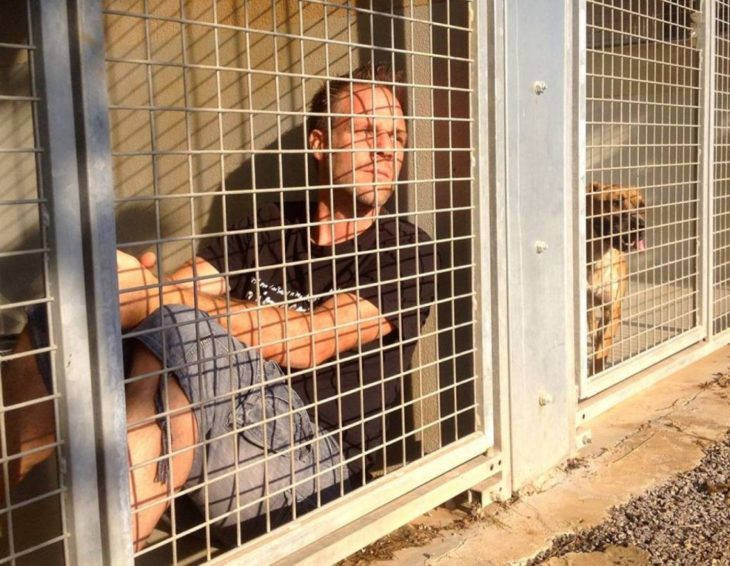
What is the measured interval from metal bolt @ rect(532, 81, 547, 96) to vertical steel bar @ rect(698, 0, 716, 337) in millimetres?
1844

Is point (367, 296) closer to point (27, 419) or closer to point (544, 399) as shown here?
point (544, 399)

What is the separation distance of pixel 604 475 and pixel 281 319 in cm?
158

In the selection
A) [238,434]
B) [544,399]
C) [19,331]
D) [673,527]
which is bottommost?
[673,527]

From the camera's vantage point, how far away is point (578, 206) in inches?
130

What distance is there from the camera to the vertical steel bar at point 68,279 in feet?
5.39

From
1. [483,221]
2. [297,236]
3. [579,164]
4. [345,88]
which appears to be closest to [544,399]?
[483,221]

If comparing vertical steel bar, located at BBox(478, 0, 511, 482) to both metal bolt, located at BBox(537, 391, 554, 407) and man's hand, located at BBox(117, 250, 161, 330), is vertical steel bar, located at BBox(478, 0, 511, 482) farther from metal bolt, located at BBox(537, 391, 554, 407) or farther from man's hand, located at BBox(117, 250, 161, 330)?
man's hand, located at BBox(117, 250, 161, 330)

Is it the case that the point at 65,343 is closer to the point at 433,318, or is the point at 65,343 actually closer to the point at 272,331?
the point at 272,331

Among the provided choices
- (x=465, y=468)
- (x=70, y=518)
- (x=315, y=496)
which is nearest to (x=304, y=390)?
(x=315, y=496)

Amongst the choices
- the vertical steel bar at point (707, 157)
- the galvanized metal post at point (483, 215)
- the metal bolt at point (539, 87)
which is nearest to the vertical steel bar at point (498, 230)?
the galvanized metal post at point (483, 215)

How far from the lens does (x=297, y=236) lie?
3.01 m

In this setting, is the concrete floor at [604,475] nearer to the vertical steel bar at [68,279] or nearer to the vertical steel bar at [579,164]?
the vertical steel bar at [579,164]

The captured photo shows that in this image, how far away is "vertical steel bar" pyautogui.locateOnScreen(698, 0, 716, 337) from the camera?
4461 mm

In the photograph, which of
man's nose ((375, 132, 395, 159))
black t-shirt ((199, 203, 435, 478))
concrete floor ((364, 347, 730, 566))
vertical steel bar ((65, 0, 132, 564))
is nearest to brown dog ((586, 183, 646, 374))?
concrete floor ((364, 347, 730, 566))
